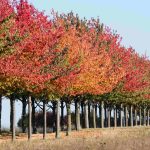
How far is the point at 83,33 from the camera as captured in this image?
65.2m

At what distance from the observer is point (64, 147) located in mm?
26812

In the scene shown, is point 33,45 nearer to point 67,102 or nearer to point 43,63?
point 43,63

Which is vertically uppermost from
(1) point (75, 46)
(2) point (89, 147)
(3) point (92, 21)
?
(3) point (92, 21)

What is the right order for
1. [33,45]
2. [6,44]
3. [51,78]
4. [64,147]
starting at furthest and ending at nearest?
[51,78]
[33,45]
[6,44]
[64,147]

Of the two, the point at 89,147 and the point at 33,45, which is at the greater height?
the point at 33,45

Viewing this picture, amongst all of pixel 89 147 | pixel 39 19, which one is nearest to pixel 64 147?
pixel 89 147

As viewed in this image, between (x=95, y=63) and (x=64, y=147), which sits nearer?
(x=64, y=147)

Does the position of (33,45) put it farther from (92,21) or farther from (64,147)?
(92,21)

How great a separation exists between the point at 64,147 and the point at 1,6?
11658 millimetres

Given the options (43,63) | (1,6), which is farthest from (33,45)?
(1,6)

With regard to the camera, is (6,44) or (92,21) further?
(92,21)

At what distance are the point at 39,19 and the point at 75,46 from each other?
25.4ft

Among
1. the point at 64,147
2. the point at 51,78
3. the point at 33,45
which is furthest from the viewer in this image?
the point at 51,78

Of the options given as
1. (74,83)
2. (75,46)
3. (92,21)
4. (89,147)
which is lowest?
(89,147)
